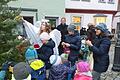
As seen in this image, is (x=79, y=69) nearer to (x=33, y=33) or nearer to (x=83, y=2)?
(x=33, y=33)

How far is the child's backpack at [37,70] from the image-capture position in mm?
5168

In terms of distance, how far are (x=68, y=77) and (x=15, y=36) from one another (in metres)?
1.50

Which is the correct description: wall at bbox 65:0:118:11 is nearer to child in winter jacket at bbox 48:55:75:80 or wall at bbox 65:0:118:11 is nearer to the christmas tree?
the christmas tree

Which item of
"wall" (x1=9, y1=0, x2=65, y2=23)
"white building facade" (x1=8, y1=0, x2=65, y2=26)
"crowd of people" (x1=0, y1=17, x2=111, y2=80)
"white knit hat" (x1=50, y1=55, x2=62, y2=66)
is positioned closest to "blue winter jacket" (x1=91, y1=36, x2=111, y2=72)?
"crowd of people" (x1=0, y1=17, x2=111, y2=80)

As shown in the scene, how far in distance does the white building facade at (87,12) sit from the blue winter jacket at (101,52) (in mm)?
13673

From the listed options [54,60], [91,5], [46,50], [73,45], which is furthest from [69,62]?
[91,5]

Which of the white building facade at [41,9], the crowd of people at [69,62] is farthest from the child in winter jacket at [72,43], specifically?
the white building facade at [41,9]

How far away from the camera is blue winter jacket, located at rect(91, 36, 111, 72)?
5.32m

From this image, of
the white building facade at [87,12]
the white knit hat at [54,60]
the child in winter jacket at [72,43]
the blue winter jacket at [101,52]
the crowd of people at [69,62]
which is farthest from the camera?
the white building facade at [87,12]

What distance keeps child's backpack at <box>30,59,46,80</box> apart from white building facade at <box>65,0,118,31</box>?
554 inches

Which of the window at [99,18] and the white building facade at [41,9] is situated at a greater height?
the white building facade at [41,9]

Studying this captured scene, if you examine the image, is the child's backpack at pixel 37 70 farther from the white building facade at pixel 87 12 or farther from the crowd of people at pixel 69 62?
the white building facade at pixel 87 12

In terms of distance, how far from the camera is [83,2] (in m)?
21.0

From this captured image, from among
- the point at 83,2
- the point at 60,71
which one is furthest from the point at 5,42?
the point at 83,2
